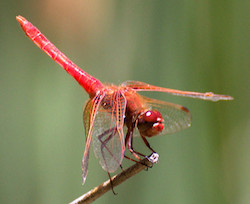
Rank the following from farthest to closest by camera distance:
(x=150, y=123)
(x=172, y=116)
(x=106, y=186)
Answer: (x=172, y=116)
(x=150, y=123)
(x=106, y=186)

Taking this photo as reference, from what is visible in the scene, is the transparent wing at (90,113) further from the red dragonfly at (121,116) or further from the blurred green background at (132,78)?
the blurred green background at (132,78)

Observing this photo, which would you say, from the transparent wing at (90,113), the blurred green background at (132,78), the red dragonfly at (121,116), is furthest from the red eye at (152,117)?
the blurred green background at (132,78)

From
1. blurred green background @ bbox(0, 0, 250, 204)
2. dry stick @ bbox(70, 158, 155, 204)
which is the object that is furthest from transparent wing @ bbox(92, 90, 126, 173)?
blurred green background @ bbox(0, 0, 250, 204)

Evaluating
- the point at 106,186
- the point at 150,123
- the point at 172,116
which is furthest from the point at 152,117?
the point at 106,186

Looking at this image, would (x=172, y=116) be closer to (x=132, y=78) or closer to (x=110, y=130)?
(x=110, y=130)

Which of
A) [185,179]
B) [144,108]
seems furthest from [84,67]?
[185,179]
